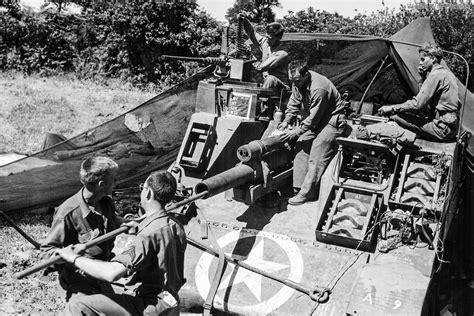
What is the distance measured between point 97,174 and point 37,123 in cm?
1211

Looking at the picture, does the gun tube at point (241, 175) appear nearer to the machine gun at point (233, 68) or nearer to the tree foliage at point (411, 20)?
the machine gun at point (233, 68)

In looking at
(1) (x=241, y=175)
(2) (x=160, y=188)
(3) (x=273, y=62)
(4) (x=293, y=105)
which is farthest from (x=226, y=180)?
(3) (x=273, y=62)

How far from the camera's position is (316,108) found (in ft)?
26.5

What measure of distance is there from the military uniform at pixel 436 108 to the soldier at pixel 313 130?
0.79m

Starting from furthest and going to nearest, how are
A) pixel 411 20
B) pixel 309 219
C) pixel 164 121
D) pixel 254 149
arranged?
pixel 411 20 < pixel 164 121 < pixel 309 219 < pixel 254 149

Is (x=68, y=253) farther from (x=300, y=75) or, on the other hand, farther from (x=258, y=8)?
(x=258, y=8)

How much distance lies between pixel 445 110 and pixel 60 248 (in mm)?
4881

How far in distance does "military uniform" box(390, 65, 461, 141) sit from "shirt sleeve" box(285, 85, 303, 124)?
1208 millimetres

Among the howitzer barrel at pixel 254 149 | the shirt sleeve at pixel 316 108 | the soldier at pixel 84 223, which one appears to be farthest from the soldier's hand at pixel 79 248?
the shirt sleeve at pixel 316 108

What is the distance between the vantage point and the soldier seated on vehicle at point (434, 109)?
25.3ft

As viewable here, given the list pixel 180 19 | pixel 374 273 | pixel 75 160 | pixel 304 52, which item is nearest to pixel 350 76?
pixel 304 52

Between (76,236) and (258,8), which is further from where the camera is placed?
(258,8)

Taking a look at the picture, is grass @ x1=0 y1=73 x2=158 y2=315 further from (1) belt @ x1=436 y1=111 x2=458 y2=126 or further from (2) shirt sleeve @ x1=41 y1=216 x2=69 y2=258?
(1) belt @ x1=436 y1=111 x2=458 y2=126

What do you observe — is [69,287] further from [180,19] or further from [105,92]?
[180,19]
